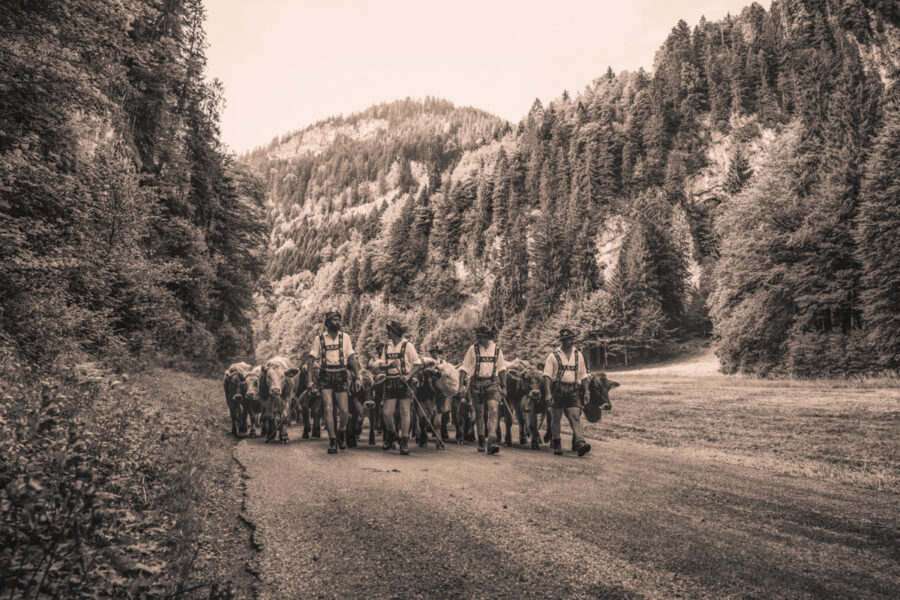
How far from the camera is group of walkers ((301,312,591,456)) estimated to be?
968 cm

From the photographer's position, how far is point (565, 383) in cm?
985

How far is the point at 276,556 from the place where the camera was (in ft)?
13.3

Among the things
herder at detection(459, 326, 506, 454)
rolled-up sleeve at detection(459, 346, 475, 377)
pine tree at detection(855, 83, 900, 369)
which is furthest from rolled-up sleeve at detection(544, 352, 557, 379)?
pine tree at detection(855, 83, 900, 369)

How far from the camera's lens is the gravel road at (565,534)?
354 centimetres

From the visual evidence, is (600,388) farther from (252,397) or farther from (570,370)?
(252,397)

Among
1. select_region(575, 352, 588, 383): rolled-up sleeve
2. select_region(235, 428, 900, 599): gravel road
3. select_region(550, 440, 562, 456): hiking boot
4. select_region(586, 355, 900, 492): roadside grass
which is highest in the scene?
select_region(575, 352, 588, 383): rolled-up sleeve

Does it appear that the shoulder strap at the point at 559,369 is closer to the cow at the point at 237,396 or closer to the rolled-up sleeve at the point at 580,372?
the rolled-up sleeve at the point at 580,372

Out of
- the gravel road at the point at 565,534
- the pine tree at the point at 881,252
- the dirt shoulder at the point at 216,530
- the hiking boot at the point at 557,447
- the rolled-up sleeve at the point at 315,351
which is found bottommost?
the hiking boot at the point at 557,447

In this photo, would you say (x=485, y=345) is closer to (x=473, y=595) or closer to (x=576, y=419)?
(x=576, y=419)

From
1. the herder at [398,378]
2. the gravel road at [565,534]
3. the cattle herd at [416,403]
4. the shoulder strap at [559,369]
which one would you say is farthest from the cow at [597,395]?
the herder at [398,378]

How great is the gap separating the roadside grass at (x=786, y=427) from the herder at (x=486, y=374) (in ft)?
13.0

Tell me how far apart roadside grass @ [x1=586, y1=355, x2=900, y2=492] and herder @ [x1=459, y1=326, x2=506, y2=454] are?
13.0ft

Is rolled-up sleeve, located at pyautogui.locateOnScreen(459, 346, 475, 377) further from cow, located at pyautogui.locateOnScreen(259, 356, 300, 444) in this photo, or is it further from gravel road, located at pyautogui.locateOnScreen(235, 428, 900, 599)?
cow, located at pyautogui.locateOnScreen(259, 356, 300, 444)

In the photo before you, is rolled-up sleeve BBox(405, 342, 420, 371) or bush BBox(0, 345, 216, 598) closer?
bush BBox(0, 345, 216, 598)
